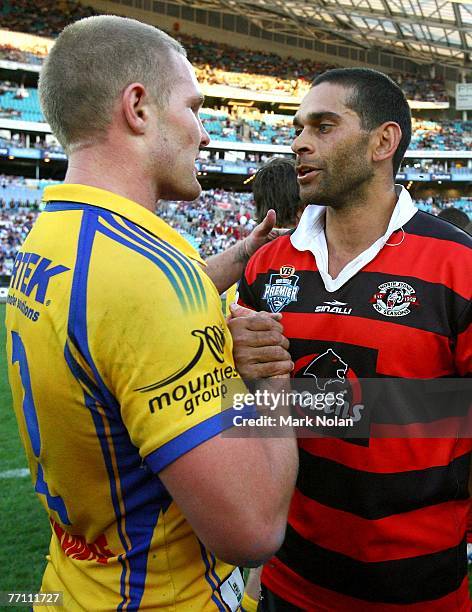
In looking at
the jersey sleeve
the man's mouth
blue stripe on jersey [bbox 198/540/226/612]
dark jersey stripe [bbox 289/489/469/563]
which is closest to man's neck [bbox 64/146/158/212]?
the jersey sleeve

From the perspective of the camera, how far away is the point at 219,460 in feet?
3.51

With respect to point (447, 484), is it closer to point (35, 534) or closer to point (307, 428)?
point (307, 428)

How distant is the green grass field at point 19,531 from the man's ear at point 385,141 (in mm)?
2866

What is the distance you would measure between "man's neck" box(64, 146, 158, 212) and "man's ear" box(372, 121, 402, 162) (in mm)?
1026

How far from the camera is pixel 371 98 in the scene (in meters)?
2.03

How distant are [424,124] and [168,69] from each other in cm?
4920

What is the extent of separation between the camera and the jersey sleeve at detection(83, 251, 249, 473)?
1.08m

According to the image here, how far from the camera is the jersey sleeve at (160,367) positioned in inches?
42.3

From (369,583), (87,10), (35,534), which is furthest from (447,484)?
(87,10)

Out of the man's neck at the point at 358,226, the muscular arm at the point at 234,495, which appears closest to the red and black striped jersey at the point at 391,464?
the man's neck at the point at 358,226

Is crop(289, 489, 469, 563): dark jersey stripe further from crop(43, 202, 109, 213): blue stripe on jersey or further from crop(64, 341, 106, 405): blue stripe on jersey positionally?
crop(43, 202, 109, 213): blue stripe on jersey

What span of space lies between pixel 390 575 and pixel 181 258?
1183mm

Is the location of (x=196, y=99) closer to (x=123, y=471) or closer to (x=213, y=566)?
(x=123, y=471)

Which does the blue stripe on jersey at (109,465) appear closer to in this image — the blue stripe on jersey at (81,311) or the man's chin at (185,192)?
the blue stripe on jersey at (81,311)
